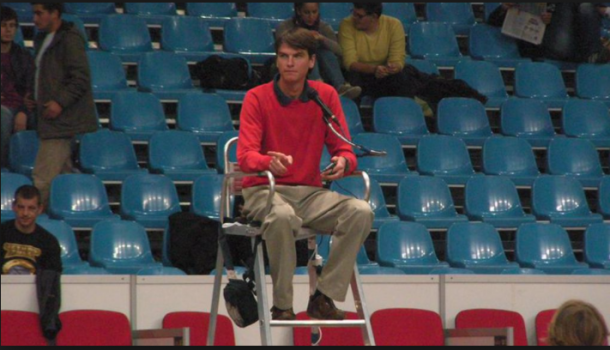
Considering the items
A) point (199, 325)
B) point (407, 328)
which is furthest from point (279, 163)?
point (407, 328)

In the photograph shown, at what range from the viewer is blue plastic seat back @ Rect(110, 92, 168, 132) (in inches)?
326

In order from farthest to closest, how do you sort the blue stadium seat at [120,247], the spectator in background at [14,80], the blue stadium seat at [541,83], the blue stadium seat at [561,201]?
the blue stadium seat at [541,83] → the blue stadium seat at [561,201] → the spectator in background at [14,80] → the blue stadium seat at [120,247]

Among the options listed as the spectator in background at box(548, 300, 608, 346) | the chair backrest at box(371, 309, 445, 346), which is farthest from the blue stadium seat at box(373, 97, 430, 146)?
the spectator in background at box(548, 300, 608, 346)

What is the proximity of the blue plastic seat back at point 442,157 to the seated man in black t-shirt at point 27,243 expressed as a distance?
305 centimetres

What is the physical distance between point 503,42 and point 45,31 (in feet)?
13.5

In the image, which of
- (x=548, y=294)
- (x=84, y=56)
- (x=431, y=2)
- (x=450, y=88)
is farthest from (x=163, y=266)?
(x=431, y=2)

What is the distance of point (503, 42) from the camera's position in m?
10.1

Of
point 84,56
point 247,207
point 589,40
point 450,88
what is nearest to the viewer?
point 247,207

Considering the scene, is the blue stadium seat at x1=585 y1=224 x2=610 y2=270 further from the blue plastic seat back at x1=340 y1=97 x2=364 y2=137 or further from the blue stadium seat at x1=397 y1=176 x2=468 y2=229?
the blue plastic seat back at x1=340 y1=97 x2=364 y2=137

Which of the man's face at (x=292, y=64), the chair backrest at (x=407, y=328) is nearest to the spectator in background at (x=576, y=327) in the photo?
the man's face at (x=292, y=64)

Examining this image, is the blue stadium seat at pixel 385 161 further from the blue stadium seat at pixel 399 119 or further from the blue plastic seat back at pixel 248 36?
the blue plastic seat back at pixel 248 36

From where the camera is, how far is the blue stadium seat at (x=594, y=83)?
9867 millimetres

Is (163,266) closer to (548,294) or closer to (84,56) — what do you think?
(84,56)

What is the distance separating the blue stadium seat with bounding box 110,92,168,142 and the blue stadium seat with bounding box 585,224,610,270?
302 cm
